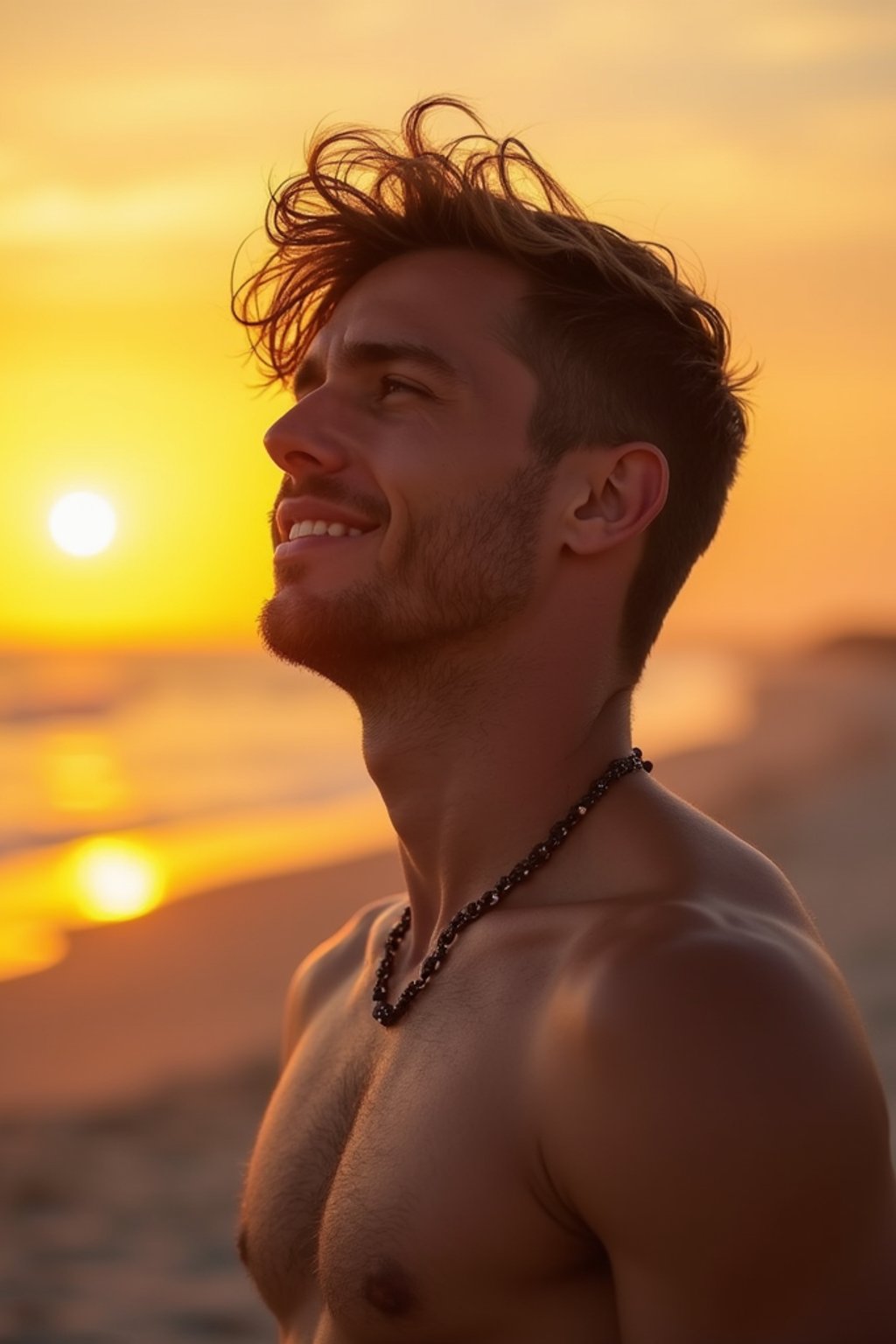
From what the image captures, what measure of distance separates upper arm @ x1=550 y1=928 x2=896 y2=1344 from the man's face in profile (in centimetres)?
94

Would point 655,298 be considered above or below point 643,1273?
above

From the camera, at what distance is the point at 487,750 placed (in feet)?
9.37

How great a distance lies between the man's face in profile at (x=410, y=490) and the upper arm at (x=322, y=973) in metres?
0.67

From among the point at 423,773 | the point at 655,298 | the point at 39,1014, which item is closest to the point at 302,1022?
the point at 423,773

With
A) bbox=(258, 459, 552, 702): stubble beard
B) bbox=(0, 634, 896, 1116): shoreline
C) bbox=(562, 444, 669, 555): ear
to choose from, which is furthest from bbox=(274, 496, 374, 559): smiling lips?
bbox=(0, 634, 896, 1116): shoreline

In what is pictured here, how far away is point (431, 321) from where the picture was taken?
9.97 feet

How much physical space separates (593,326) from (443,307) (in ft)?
0.94

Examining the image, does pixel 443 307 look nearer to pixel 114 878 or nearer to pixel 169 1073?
pixel 169 1073

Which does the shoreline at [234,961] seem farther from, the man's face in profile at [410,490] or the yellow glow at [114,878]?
the man's face in profile at [410,490]

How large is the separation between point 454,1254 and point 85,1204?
3.82 m

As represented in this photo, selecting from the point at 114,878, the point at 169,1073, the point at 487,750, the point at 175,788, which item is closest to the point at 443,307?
the point at 487,750

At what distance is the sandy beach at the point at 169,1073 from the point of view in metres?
5.04

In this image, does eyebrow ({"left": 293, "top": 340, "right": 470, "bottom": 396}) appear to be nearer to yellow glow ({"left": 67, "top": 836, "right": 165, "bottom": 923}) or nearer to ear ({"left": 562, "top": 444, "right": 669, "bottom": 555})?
ear ({"left": 562, "top": 444, "right": 669, "bottom": 555})

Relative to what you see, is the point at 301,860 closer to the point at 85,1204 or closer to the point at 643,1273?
the point at 85,1204
